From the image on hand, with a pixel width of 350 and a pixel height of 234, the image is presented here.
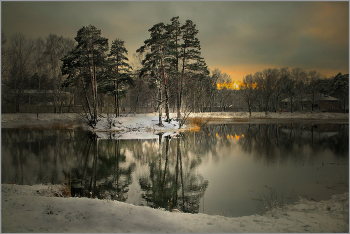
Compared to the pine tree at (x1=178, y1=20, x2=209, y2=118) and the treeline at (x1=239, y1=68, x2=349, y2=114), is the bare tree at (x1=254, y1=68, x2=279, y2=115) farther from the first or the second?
the pine tree at (x1=178, y1=20, x2=209, y2=118)

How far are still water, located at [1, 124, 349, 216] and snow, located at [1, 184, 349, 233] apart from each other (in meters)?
1.08

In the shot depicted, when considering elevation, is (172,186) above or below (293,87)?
below

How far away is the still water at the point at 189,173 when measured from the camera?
8.46 m

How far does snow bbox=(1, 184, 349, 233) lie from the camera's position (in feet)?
18.1

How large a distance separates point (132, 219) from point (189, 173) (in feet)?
19.5

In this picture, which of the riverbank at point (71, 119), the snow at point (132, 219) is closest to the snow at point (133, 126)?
the riverbank at point (71, 119)

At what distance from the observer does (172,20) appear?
3388cm

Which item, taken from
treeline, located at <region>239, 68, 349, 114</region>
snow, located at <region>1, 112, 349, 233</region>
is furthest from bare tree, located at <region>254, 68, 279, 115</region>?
snow, located at <region>1, 112, 349, 233</region>

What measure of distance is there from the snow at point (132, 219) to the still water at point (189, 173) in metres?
1.08

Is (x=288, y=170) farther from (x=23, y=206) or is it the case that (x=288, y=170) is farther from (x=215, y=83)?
(x=215, y=83)

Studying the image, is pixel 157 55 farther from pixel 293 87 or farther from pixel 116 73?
pixel 293 87

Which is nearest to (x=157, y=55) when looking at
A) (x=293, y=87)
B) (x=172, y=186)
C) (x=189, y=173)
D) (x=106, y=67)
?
(x=106, y=67)

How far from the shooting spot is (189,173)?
38.1 feet

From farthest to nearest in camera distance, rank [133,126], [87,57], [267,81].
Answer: [267,81] < [133,126] < [87,57]
